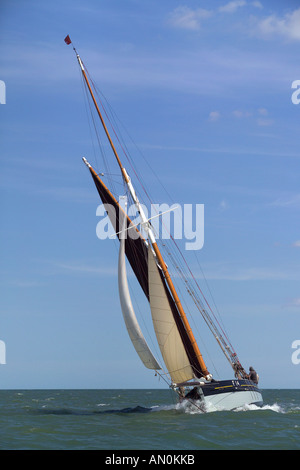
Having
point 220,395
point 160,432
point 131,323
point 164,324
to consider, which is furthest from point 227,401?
point 160,432

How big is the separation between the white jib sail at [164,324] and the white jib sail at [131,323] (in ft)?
3.07

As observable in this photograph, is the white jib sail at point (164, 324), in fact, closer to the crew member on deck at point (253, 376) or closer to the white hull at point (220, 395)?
the white hull at point (220, 395)

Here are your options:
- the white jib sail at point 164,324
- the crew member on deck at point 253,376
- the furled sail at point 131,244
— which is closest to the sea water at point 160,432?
the white jib sail at point 164,324

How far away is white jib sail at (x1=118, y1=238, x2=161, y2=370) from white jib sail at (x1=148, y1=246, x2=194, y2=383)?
36.8 inches

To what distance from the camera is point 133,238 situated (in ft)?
137

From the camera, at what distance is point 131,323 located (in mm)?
38312

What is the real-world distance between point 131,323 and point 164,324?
6.98 ft

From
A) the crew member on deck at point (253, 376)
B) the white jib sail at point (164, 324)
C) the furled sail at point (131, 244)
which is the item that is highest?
the furled sail at point (131, 244)

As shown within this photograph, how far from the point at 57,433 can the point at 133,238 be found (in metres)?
15.7

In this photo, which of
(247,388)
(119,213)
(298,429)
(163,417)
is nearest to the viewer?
(298,429)

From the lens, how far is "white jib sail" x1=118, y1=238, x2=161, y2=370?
38.1m

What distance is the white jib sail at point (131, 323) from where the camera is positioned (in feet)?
125
